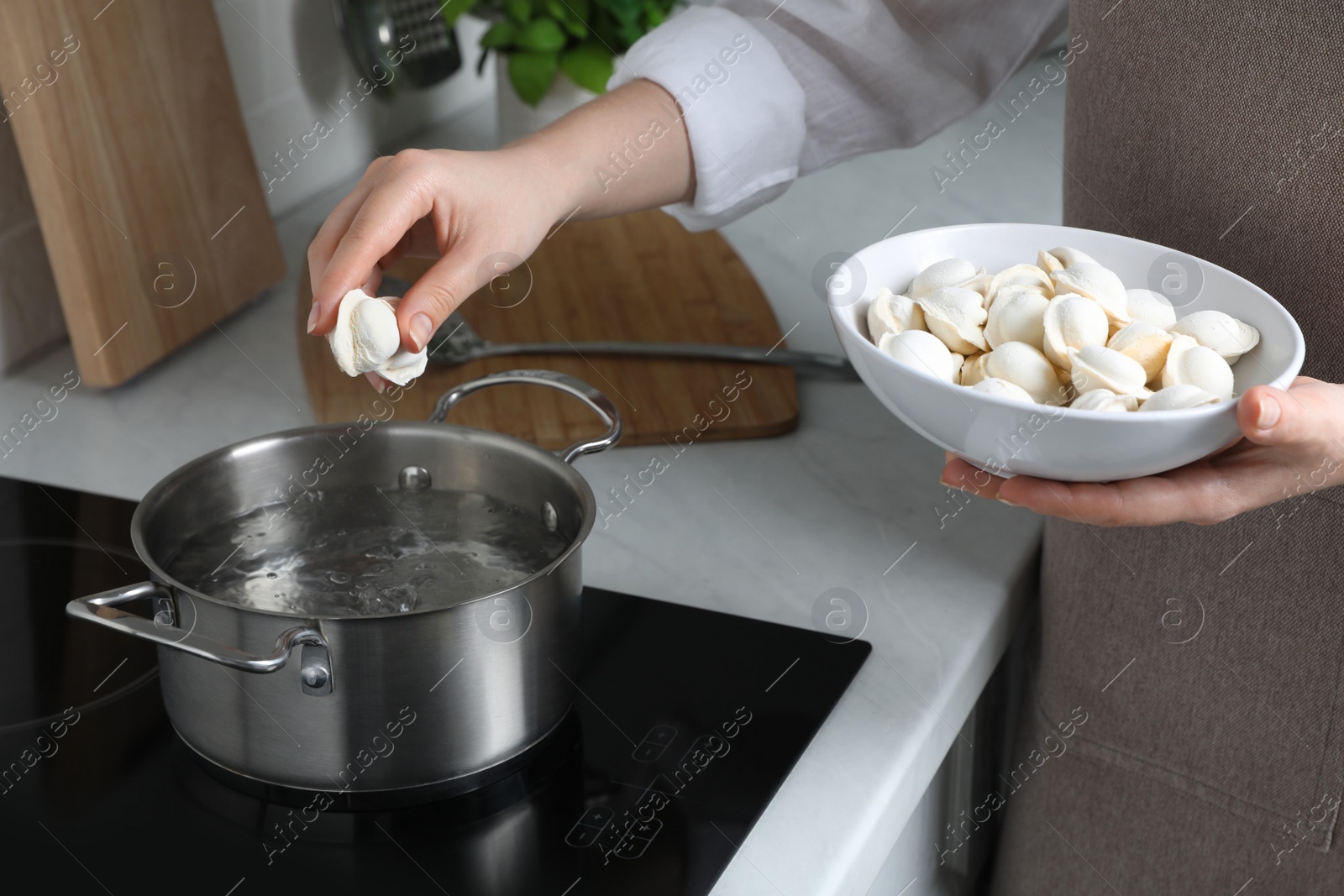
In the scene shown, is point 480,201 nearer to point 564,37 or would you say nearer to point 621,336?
point 621,336

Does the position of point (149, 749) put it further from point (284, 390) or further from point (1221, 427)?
point (1221, 427)

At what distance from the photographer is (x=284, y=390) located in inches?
38.5

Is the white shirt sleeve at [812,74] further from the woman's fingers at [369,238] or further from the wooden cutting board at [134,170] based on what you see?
the wooden cutting board at [134,170]

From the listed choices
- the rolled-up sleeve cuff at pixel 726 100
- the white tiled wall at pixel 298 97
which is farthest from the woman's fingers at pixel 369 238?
the white tiled wall at pixel 298 97

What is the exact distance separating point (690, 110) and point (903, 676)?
0.38m

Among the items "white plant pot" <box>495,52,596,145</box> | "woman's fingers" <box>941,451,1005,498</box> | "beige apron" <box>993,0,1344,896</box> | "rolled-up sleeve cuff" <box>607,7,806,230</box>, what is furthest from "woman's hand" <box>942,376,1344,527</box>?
"white plant pot" <box>495,52,596,145</box>

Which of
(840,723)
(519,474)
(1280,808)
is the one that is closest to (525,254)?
(519,474)

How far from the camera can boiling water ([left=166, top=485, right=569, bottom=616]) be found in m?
0.60

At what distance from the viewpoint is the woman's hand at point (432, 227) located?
603mm

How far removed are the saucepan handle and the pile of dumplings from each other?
0.95 ft

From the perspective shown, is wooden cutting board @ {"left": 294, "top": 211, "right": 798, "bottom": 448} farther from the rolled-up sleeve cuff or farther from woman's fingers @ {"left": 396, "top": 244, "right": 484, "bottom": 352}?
woman's fingers @ {"left": 396, "top": 244, "right": 484, "bottom": 352}

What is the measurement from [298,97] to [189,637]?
878mm

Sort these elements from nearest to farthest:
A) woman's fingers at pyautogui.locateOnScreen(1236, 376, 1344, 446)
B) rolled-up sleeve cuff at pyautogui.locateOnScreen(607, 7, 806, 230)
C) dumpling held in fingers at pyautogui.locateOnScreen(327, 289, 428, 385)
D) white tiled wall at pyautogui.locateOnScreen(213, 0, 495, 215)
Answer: woman's fingers at pyautogui.locateOnScreen(1236, 376, 1344, 446) < dumpling held in fingers at pyautogui.locateOnScreen(327, 289, 428, 385) < rolled-up sleeve cuff at pyautogui.locateOnScreen(607, 7, 806, 230) < white tiled wall at pyautogui.locateOnScreen(213, 0, 495, 215)

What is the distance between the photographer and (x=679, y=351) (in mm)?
987
